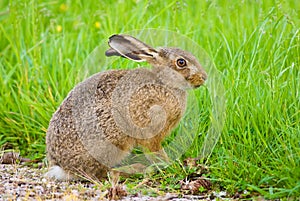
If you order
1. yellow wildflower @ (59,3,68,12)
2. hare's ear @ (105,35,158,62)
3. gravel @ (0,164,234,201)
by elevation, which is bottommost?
gravel @ (0,164,234,201)

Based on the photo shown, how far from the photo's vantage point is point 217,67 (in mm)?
5977

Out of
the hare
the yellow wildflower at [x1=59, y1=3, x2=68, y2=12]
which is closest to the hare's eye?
the hare

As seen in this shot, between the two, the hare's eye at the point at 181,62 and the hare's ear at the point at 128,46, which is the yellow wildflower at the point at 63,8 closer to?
the hare's ear at the point at 128,46

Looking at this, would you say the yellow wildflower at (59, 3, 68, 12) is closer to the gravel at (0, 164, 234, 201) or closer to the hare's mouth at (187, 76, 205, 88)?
the gravel at (0, 164, 234, 201)

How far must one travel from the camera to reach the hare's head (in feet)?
17.0

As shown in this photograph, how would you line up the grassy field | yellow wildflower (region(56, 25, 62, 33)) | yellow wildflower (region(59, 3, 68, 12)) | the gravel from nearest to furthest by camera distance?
1. the gravel
2. the grassy field
3. yellow wildflower (region(56, 25, 62, 33))
4. yellow wildflower (region(59, 3, 68, 12))

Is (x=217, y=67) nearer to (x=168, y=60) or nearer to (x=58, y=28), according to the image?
(x=168, y=60)

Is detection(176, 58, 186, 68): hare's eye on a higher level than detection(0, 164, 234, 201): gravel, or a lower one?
higher

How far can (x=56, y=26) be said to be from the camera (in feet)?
24.2

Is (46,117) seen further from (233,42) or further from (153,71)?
(233,42)

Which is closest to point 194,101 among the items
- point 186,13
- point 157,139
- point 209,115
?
point 209,115

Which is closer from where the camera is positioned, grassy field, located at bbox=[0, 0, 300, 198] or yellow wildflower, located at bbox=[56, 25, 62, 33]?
grassy field, located at bbox=[0, 0, 300, 198]

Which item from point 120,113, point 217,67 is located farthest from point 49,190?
point 217,67

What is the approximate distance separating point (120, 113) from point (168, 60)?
55 centimetres
